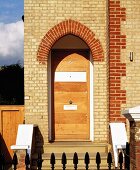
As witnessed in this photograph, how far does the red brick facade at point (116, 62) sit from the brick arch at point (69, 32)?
695 mm

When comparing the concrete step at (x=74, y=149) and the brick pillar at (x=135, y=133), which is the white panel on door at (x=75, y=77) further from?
the brick pillar at (x=135, y=133)

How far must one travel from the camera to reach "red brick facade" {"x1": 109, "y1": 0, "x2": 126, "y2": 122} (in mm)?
11195

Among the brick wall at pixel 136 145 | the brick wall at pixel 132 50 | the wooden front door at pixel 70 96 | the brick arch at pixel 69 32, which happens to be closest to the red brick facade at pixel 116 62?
the brick wall at pixel 132 50

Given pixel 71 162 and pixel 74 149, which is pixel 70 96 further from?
pixel 71 162

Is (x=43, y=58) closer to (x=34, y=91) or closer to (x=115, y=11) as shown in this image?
(x=34, y=91)

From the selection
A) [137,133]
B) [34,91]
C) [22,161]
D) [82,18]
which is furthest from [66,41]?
[137,133]

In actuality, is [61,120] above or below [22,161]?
above

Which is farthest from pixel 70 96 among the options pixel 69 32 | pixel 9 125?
pixel 9 125

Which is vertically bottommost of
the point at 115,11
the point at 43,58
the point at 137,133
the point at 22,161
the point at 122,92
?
the point at 22,161

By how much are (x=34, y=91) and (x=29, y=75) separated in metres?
0.46

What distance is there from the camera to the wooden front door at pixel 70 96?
12375 mm

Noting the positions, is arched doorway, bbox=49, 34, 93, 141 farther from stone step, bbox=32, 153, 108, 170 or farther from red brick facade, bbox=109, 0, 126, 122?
stone step, bbox=32, 153, 108, 170

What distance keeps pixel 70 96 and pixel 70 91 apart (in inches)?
5.6

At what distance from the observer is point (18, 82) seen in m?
22.8
